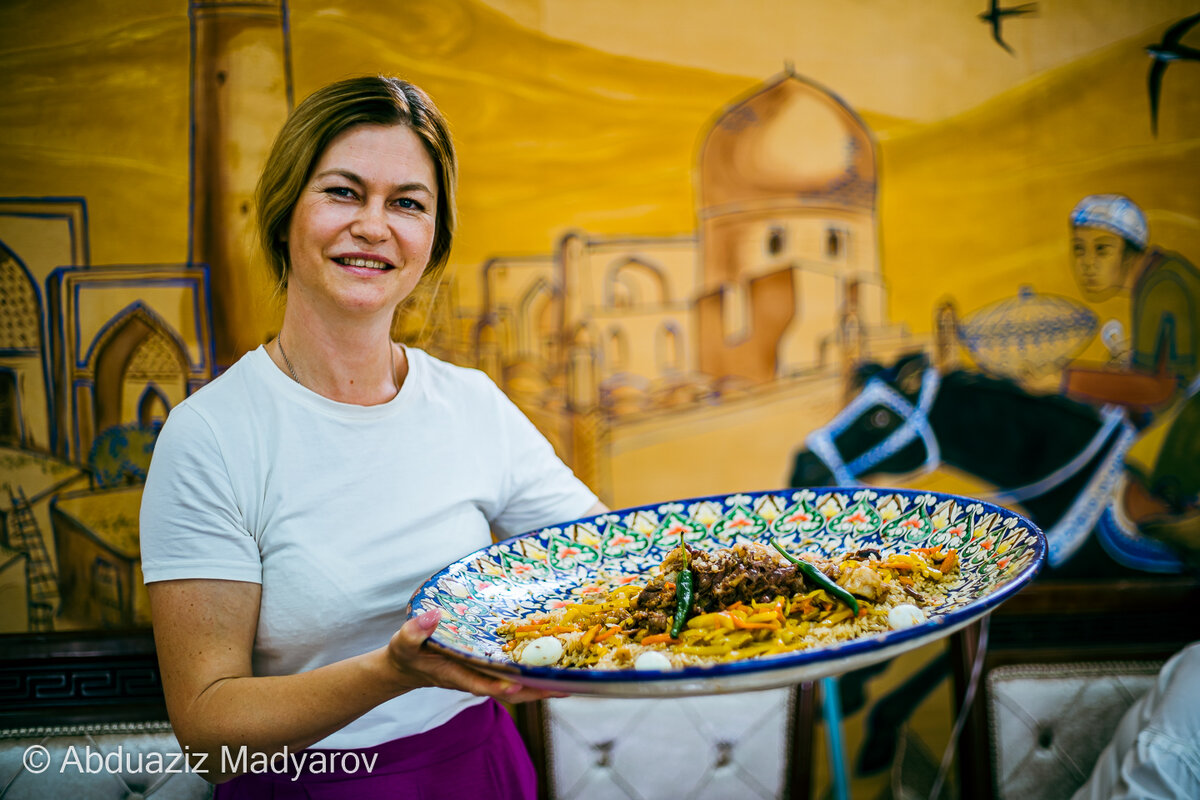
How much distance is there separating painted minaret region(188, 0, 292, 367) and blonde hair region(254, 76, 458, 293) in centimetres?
129

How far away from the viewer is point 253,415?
4.25ft

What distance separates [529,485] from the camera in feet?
5.48

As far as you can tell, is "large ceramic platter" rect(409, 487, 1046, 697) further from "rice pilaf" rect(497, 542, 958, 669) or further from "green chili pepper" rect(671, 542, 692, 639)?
"green chili pepper" rect(671, 542, 692, 639)

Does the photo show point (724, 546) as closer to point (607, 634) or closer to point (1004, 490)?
point (607, 634)

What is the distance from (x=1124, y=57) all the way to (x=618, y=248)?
2.14 metres

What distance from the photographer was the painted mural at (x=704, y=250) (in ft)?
8.30

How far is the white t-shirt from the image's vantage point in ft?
3.89

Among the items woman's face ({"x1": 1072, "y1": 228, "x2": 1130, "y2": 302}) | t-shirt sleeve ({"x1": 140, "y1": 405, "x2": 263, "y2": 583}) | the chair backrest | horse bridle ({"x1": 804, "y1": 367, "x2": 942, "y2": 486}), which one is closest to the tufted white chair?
the chair backrest

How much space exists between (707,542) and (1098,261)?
233 centimetres

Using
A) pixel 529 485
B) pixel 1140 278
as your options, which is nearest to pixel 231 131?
pixel 529 485

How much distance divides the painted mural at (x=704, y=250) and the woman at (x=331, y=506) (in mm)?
1231

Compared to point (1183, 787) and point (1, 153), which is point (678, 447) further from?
point (1, 153)

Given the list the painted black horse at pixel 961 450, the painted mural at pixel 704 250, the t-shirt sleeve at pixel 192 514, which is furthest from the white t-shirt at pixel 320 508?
the painted black horse at pixel 961 450

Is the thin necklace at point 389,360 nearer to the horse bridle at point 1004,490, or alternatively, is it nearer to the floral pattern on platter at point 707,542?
the floral pattern on platter at point 707,542
